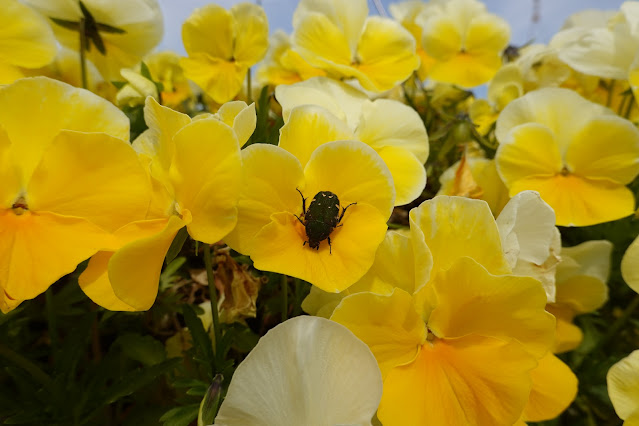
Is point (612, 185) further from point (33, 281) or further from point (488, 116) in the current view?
point (33, 281)

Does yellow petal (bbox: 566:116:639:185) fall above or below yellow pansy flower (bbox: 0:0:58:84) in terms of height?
below

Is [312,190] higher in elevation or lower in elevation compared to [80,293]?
higher

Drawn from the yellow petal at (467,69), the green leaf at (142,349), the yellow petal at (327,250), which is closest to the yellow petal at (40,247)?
the yellow petal at (327,250)

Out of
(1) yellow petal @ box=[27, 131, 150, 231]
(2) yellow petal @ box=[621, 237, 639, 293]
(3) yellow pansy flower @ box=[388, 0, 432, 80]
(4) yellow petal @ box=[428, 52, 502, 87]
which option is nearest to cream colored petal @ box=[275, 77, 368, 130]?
(1) yellow petal @ box=[27, 131, 150, 231]

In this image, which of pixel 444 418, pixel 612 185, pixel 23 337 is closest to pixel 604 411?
pixel 612 185

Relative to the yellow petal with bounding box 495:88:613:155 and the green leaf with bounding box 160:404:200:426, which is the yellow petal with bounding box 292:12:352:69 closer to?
the yellow petal with bounding box 495:88:613:155

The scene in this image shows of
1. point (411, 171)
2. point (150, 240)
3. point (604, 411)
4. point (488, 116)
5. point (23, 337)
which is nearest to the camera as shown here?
point (150, 240)
